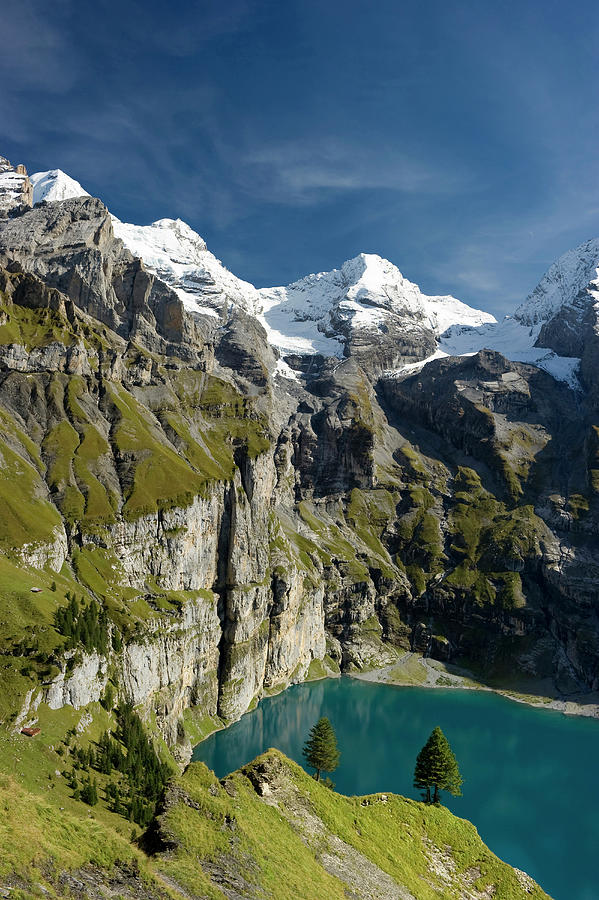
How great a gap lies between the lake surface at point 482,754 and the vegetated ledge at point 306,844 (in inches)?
2266

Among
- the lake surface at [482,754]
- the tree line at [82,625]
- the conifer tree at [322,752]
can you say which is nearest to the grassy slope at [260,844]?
the tree line at [82,625]

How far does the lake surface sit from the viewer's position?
93750mm

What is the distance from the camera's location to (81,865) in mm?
22438

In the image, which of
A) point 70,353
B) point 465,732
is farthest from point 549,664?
point 70,353

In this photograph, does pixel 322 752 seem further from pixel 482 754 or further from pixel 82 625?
pixel 482 754

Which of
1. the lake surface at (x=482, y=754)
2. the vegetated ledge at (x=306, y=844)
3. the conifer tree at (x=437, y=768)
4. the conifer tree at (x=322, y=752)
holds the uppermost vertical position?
the vegetated ledge at (x=306, y=844)

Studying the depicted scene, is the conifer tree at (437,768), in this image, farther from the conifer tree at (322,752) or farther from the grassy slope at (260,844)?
the conifer tree at (322,752)

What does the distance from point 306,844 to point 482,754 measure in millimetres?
118084

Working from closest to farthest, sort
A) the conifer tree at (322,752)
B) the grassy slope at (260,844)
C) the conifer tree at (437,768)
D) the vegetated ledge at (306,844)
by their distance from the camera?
the grassy slope at (260,844)
the vegetated ledge at (306,844)
the conifer tree at (437,768)
the conifer tree at (322,752)

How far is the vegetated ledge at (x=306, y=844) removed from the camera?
28.1 m

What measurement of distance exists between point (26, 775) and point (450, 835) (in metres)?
39.5

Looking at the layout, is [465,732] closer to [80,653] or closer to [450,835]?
[80,653]

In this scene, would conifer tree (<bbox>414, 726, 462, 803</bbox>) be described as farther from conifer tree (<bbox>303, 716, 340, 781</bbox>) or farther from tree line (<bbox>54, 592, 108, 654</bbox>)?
tree line (<bbox>54, 592, 108, 654</bbox>)

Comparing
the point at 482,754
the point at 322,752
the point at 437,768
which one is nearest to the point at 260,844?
the point at 437,768
